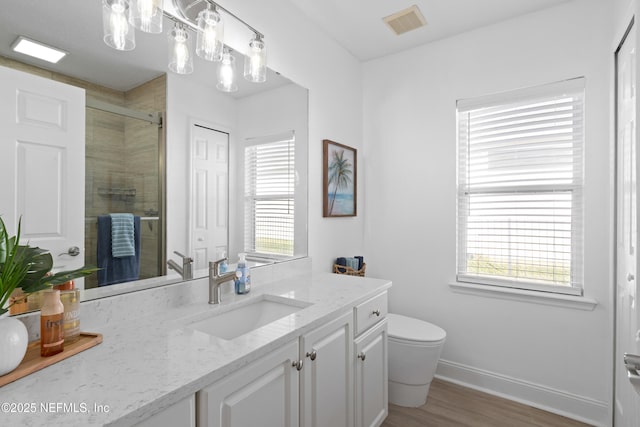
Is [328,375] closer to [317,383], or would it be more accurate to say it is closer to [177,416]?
[317,383]

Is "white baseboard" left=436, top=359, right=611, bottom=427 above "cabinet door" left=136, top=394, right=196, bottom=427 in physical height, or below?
below

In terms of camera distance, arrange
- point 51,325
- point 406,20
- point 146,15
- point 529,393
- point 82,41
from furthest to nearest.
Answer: point 406,20, point 529,393, point 146,15, point 82,41, point 51,325

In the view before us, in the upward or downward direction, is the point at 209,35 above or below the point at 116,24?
above

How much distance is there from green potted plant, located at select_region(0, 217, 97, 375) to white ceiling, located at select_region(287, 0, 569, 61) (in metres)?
1.99

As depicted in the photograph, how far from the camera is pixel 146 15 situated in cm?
120

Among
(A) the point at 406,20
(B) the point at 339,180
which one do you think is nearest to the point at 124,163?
(B) the point at 339,180

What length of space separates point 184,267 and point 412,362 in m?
1.53

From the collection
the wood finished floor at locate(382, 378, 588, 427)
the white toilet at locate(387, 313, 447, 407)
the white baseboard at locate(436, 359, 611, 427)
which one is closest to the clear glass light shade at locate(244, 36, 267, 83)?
the white toilet at locate(387, 313, 447, 407)

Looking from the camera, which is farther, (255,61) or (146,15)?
(255,61)

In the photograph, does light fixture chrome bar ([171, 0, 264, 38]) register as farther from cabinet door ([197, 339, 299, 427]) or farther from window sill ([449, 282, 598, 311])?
window sill ([449, 282, 598, 311])

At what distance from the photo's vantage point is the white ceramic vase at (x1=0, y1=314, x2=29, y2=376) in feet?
2.37

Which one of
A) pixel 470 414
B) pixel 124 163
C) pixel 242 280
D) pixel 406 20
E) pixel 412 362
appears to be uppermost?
pixel 406 20

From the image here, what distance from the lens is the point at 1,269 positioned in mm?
759

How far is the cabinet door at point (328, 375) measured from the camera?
118cm
